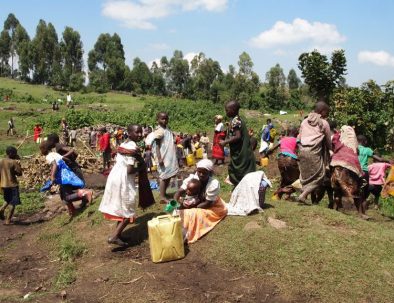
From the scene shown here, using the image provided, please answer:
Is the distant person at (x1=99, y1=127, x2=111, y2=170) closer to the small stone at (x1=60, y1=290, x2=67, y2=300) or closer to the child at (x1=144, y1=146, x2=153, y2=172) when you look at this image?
the child at (x1=144, y1=146, x2=153, y2=172)

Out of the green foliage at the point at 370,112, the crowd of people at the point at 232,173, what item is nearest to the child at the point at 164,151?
the crowd of people at the point at 232,173

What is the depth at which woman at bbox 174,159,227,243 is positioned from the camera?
5.43 meters

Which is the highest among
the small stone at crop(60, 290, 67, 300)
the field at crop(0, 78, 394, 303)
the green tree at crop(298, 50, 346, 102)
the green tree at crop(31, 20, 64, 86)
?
the green tree at crop(31, 20, 64, 86)

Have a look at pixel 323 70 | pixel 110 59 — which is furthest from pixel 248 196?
pixel 110 59

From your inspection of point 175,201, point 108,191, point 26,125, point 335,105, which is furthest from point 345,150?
point 26,125

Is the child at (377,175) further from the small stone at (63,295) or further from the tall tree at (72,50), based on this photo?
the tall tree at (72,50)

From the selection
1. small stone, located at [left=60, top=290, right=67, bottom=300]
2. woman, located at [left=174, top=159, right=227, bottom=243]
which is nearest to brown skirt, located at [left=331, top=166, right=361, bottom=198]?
woman, located at [left=174, top=159, right=227, bottom=243]

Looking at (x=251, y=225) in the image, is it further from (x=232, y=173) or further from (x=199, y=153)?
(x=199, y=153)

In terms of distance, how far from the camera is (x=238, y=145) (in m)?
6.32

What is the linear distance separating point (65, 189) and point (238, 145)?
309cm

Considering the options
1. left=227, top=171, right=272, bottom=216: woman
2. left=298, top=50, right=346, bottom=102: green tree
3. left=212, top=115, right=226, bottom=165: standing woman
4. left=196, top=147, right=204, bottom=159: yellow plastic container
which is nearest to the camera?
left=227, top=171, right=272, bottom=216: woman

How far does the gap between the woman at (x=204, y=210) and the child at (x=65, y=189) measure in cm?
237

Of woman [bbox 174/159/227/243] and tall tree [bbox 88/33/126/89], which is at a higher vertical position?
tall tree [bbox 88/33/126/89]

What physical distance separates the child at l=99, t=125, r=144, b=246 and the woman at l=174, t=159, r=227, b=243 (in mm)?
666
